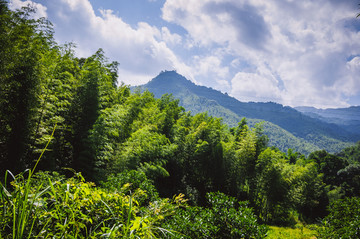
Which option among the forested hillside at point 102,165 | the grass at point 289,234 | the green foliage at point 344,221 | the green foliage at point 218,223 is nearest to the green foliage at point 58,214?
the forested hillside at point 102,165

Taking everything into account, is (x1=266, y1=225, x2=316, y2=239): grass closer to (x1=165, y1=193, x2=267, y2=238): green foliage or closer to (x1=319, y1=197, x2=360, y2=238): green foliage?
(x1=319, y1=197, x2=360, y2=238): green foliage

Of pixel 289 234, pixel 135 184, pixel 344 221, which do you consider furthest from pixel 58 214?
pixel 289 234

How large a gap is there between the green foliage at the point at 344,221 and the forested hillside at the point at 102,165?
0.13 ft

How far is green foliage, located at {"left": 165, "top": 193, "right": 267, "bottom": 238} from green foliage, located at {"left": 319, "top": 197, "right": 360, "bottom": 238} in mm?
2575

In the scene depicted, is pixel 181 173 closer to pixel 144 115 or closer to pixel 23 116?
pixel 144 115

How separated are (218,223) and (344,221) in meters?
3.97

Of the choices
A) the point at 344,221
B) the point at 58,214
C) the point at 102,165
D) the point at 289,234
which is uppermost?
the point at 58,214

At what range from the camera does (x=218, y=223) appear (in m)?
2.59

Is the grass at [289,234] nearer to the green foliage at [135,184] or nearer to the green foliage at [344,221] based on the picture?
the green foliage at [344,221]

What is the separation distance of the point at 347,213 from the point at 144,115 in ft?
31.1

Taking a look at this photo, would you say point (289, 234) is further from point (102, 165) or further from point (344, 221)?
point (102, 165)

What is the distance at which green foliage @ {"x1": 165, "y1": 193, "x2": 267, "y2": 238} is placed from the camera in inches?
91.0

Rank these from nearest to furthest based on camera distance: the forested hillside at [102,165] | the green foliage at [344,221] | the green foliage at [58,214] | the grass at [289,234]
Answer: the green foliage at [58,214] < the forested hillside at [102,165] < the green foliage at [344,221] < the grass at [289,234]

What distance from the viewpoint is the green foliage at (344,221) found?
3.49 meters
